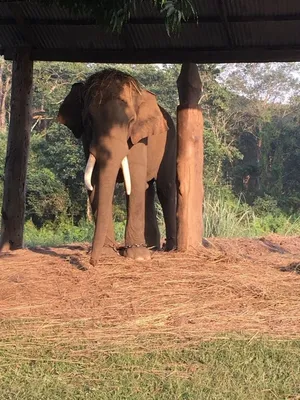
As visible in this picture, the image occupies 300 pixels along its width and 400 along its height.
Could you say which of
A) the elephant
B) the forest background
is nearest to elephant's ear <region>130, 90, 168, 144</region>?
the elephant

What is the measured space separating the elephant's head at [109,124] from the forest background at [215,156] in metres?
6.19

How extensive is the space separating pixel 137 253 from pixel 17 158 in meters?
2.07

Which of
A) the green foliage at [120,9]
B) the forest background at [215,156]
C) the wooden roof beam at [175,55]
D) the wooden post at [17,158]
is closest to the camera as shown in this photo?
the green foliage at [120,9]


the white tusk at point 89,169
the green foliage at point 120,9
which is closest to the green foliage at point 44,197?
the white tusk at point 89,169

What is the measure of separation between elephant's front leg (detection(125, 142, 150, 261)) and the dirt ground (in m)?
0.27

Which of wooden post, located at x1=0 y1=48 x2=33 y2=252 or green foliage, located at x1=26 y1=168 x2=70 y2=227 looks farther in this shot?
green foliage, located at x1=26 y1=168 x2=70 y2=227

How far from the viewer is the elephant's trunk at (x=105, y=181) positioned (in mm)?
7359

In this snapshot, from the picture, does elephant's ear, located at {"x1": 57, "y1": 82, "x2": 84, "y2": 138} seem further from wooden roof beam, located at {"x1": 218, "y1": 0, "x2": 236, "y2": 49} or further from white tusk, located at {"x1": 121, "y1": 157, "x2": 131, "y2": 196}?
wooden roof beam, located at {"x1": 218, "y1": 0, "x2": 236, "y2": 49}

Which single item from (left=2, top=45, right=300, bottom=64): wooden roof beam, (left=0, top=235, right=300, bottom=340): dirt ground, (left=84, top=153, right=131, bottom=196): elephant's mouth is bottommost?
(left=0, top=235, right=300, bottom=340): dirt ground

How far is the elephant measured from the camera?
25.3ft

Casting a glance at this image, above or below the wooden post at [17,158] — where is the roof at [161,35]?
above

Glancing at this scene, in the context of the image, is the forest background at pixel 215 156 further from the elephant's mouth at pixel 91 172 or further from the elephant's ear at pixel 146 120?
the elephant's mouth at pixel 91 172

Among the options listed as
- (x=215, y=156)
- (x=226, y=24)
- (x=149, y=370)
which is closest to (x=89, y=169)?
(x=226, y=24)

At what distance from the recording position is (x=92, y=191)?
26.8 feet
